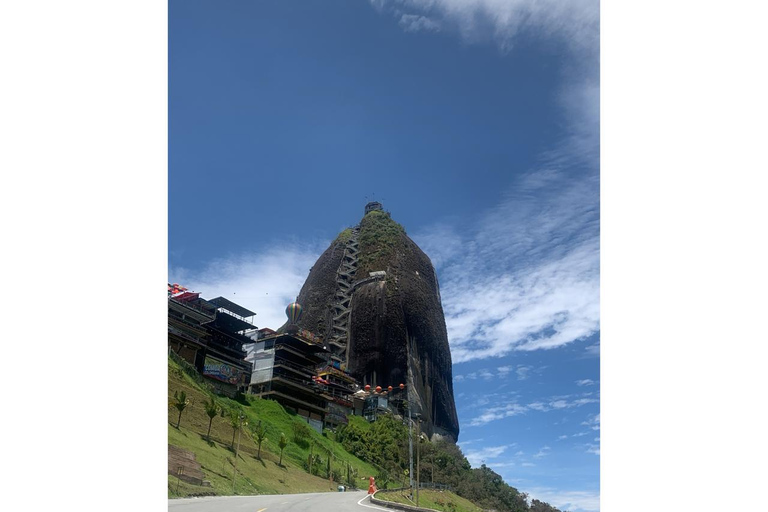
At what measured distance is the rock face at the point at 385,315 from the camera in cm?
11406

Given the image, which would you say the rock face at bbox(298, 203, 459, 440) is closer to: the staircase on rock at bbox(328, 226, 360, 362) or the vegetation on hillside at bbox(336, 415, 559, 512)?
the staircase on rock at bbox(328, 226, 360, 362)

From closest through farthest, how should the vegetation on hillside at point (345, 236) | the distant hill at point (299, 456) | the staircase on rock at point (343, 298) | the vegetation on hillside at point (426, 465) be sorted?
the distant hill at point (299, 456)
the vegetation on hillside at point (426, 465)
the staircase on rock at point (343, 298)
the vegetation on hillside at point (345, 236)

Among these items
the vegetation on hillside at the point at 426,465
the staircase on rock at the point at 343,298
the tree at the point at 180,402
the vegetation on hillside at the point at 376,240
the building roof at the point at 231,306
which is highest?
the vegetation on hillside at the point at 376,240

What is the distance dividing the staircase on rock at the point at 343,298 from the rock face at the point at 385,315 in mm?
199

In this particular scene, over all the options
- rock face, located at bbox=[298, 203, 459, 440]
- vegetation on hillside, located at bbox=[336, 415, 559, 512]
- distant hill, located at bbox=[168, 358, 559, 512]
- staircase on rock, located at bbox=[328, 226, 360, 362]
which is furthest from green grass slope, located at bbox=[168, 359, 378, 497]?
staircase on rock, located at bbox=[328, 226, 360, 362]

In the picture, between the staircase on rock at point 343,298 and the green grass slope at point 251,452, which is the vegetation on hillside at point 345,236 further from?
the green grass slope at point 251,452

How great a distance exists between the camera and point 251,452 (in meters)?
49.1

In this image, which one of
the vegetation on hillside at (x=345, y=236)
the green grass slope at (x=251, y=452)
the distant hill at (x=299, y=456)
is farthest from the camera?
the vegetation on hillside at (x=345, y=236)

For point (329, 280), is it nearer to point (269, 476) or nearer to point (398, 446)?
point (398, 446)

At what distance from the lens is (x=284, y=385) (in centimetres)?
7831

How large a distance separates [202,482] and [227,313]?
50389 mm

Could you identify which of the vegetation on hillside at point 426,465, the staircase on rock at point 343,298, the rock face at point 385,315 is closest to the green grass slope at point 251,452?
the vegetation on hillside at point 426,465

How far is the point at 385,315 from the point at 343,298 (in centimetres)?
1366
